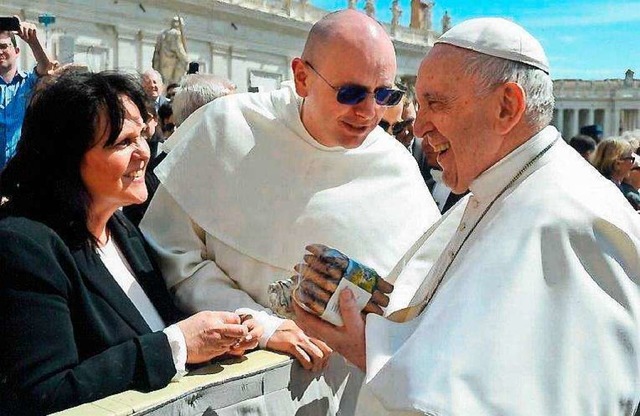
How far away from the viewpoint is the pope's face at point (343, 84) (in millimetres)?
2430

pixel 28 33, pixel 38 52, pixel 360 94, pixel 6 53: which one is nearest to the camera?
pixel 360 94

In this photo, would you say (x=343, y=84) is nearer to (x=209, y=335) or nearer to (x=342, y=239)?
(x=342, y=239)

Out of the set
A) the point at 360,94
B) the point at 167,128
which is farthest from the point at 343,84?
the point at 167,128

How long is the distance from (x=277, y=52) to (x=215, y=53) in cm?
430

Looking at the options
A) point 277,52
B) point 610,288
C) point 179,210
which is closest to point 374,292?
point 610,288

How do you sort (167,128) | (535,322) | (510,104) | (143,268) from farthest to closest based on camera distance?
(167,128) → (143,268) → (510,104) → (535,322)

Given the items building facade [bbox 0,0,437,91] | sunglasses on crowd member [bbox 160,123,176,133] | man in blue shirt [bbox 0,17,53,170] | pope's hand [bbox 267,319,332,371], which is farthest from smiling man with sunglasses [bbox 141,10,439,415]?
building facade [bbox 0,0,437,91]

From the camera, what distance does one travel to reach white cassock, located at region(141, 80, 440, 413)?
252cm

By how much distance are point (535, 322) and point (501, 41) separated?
2.03 ft

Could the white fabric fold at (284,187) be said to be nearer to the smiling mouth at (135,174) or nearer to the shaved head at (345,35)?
the shaved head at (345,35)

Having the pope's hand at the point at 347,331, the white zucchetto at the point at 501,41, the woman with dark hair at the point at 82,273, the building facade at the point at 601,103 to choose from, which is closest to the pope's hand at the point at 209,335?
the woman with dark hair at the point at 82,273

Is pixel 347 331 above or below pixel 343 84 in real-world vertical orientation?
below

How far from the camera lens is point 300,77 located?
2.57m

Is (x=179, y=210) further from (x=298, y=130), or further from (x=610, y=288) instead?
(x=610, y=288)
